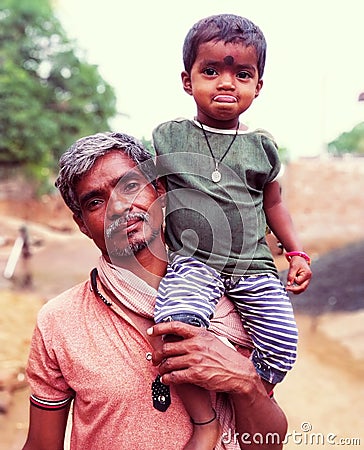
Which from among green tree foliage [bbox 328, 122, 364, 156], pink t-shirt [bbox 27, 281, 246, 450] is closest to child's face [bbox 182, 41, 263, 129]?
pink t-shirt [bbox 27, 281, 246, 450]

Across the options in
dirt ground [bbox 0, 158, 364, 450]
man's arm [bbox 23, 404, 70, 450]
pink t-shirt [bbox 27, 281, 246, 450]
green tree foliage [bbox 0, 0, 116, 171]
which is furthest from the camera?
green tree foliage [bbox 0, 0, 116, 171]

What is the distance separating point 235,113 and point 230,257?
0.32 meters

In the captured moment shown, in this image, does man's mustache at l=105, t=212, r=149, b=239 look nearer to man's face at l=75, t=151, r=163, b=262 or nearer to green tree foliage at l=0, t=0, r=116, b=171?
man's face at l=75, t=151, r=163, b=262

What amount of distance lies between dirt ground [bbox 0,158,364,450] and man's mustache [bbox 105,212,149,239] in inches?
25.3

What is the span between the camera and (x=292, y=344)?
130 centimetres

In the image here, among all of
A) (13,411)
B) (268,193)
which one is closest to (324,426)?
(13,411)

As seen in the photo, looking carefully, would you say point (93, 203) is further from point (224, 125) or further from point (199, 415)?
point (199, 415)

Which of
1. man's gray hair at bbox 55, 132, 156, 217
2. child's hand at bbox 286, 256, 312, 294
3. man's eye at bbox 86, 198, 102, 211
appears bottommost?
child's hand at bbox 286, 256, 312, 294

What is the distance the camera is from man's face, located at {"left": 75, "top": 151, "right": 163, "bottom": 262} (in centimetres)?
128

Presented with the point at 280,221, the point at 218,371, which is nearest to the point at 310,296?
the point at 280,221

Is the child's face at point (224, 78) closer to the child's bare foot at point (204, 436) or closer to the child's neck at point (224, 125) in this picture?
the child's neck at point (224, 125)

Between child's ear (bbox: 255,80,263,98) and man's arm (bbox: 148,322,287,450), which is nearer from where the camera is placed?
man's arm (bbox: 148,322,287,450)

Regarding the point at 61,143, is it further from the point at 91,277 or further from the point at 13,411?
the point at 91,277

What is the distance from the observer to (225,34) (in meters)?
1.30
